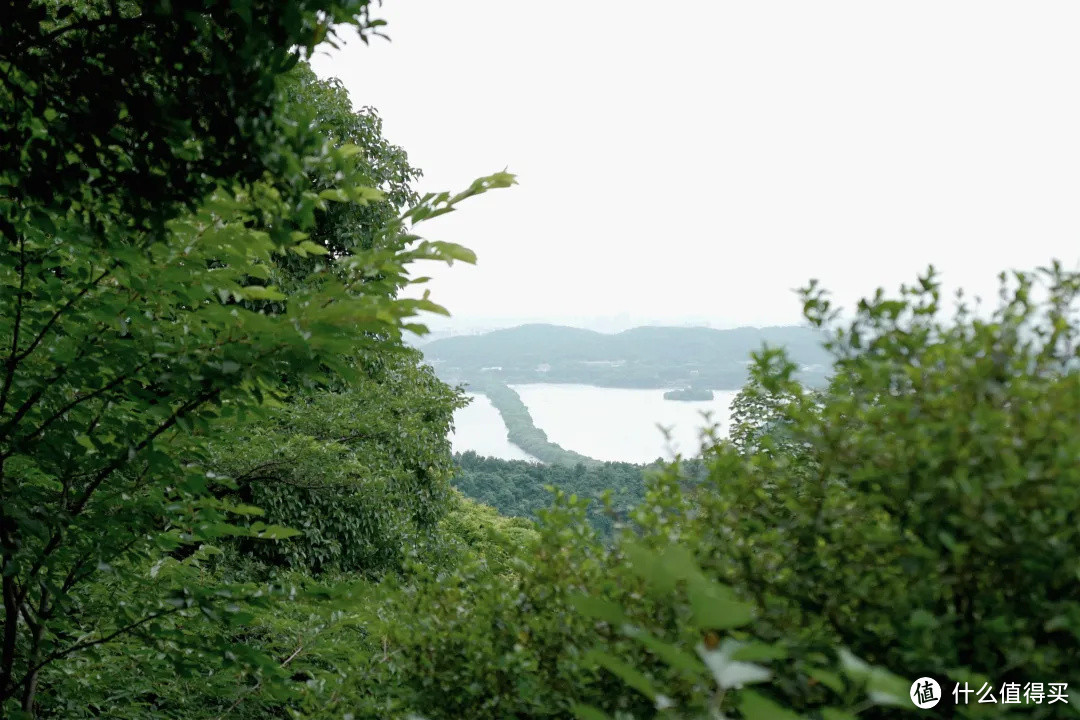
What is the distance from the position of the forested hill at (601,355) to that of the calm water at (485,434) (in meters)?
2.99

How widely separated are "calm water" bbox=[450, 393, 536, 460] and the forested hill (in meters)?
2.99

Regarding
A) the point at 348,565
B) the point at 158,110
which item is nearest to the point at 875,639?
the point at 158,110

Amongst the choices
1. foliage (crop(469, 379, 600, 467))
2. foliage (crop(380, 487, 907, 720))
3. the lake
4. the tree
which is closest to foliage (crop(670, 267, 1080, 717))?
foliage (crop(380, 487, 907, 720))

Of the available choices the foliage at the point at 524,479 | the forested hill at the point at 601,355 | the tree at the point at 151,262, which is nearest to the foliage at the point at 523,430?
the foliage at the point at 524,479

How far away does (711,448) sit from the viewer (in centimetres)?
190

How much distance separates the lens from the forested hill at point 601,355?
98.6ft

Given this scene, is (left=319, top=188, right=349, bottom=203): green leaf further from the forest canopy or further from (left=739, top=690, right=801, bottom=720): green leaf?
(left=739, top=690, right=801, bottom=720): green leaf

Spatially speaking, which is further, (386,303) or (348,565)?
(348,565)

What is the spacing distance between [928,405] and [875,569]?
33cm

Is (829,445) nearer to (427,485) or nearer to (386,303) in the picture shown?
(386,303)

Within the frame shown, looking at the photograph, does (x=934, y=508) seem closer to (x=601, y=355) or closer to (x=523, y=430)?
(x=523, y=430)

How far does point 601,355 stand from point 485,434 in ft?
47.6

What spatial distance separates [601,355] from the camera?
4134 centimetres

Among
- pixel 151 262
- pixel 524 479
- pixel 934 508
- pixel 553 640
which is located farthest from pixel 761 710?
pixel 524 479
